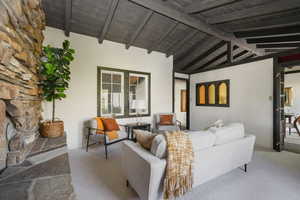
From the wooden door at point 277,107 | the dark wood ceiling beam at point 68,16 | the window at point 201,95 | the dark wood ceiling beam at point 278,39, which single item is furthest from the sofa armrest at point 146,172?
the dark wood ceiling beam at point 278,39

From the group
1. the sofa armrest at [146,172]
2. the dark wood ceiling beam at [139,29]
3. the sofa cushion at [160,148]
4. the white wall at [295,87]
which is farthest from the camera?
the white wall at [295,87]

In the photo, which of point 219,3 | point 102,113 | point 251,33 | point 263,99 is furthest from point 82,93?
point 251,33

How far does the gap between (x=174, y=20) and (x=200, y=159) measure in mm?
3540

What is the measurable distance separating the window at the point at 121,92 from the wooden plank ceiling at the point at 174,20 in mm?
949

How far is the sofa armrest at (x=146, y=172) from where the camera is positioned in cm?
139

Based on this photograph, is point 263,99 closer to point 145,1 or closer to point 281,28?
point 281,28

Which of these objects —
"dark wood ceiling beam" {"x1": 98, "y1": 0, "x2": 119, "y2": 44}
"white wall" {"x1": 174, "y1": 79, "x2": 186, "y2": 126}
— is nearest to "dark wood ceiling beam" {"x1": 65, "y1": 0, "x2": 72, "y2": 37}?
"dark wood ceiling beam" {"x1": 98, "y1": 0, "x2": 119, "y2": 44}

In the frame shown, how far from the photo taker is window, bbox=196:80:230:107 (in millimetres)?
4746

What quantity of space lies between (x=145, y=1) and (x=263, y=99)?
4.02 metres

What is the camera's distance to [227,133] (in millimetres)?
2088

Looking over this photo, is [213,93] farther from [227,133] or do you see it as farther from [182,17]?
[227,133]

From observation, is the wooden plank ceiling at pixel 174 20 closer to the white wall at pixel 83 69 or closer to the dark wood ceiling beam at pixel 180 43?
the dark wood ceiling beam at pixel 180 43

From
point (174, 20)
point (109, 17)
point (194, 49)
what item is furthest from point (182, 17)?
point (194, 49)

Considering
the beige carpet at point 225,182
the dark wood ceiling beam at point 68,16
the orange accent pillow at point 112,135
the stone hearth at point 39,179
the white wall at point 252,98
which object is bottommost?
the beige carpet at point 225,182
